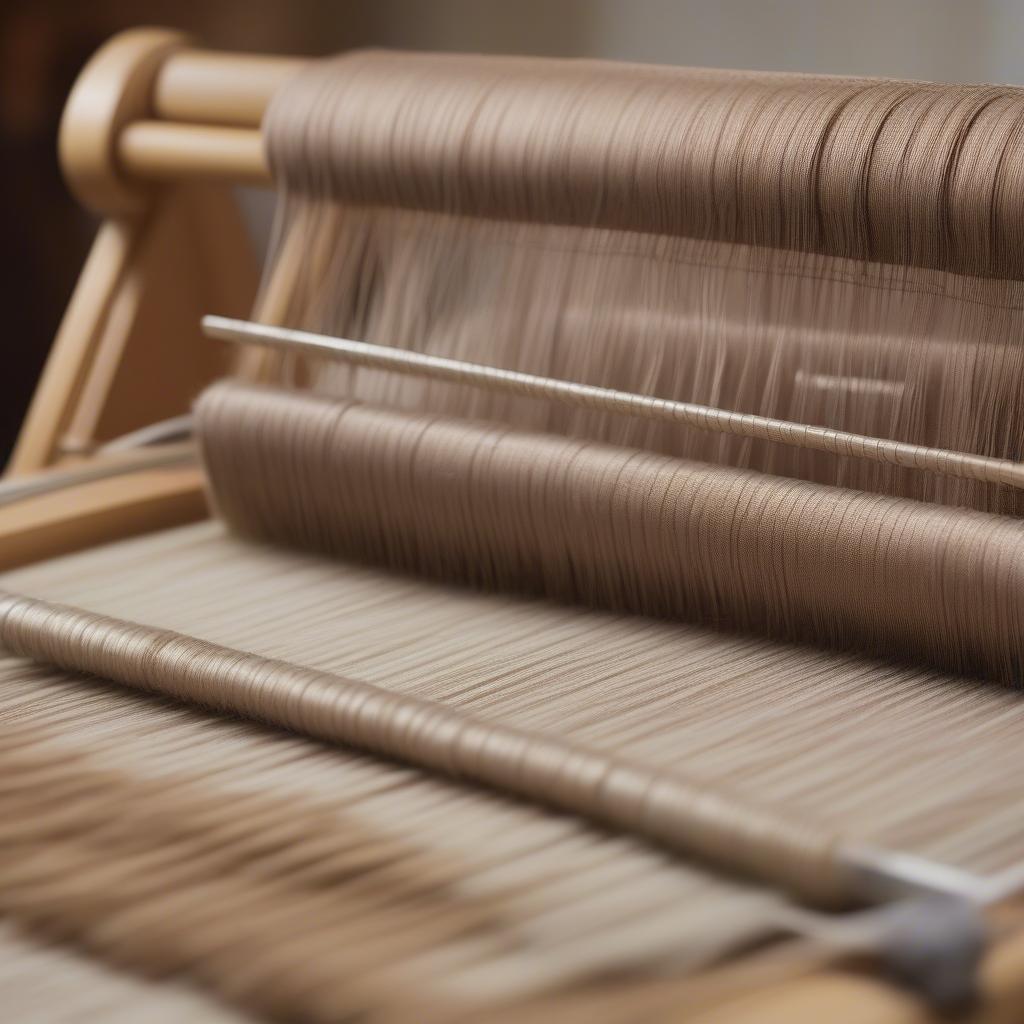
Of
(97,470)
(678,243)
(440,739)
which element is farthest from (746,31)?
(440,739)

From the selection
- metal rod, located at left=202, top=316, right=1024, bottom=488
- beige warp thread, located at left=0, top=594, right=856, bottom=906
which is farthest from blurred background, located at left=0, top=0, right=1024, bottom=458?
beige warp thread, located at left=0, top=594, right=856, bottom=906

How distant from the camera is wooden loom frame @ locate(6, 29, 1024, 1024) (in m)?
1.16

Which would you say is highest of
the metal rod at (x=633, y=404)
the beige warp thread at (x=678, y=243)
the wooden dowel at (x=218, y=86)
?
the wooden dowel at (x=218, y=86)

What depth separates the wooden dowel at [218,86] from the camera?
116 cm

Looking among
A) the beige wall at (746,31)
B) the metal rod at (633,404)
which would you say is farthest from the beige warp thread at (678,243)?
the beige wall at (746,31)

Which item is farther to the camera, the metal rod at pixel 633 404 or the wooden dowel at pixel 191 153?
the wooden dowel at pixel 191 153

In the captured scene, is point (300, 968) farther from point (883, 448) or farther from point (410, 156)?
point (410, 156)

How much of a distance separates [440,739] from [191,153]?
0.60m

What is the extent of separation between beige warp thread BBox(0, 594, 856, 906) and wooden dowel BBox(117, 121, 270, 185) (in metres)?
0.38

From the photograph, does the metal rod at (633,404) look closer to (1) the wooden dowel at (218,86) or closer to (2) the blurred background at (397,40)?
(1) the wooden dowel at (218,86)

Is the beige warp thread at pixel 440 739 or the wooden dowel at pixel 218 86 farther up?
the wooden dowel at pixel 218 86

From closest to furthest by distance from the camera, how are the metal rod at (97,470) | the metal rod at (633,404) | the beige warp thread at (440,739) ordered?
the beige warp thread at (440,739) < the metal rod at (633,404) < the metal rod at (97,470)

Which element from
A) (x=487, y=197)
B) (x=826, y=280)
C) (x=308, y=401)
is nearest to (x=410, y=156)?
(x=487, y=197)

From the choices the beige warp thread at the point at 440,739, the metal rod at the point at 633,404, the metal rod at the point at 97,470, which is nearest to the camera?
the beige warp thread at the point at 440,739
